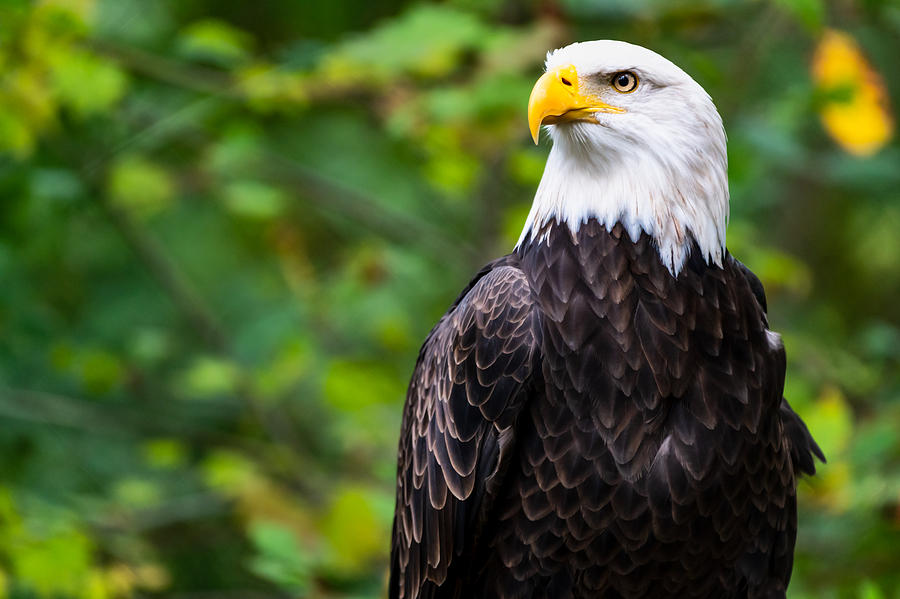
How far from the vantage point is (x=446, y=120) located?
4367 millimetres

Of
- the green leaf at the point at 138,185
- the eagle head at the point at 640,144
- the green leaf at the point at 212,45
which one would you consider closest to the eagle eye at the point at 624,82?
the eagle head at the point at 640,144

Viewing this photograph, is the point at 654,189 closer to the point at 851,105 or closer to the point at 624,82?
the point at 624,82

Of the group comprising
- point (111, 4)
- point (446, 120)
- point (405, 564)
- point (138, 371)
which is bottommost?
point (405, 564)

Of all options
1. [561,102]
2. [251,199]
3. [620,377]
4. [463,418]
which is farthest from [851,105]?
[251,199]

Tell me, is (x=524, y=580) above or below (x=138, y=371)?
below

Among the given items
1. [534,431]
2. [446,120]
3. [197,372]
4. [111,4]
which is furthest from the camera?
[111,4]

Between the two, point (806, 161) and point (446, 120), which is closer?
point (446, 120)

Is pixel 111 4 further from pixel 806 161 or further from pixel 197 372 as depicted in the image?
pixel 806 161

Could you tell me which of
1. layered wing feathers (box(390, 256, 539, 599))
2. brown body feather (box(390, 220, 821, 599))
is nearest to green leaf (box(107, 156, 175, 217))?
layered wing feathers (box(390, 256, 539, 599))

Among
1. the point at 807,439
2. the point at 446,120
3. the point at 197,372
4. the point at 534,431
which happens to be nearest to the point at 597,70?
the point at 534,431

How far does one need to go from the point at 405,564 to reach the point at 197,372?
2.29 m

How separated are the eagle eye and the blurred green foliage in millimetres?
901

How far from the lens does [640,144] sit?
241cm

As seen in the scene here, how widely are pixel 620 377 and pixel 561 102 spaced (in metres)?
0.69
